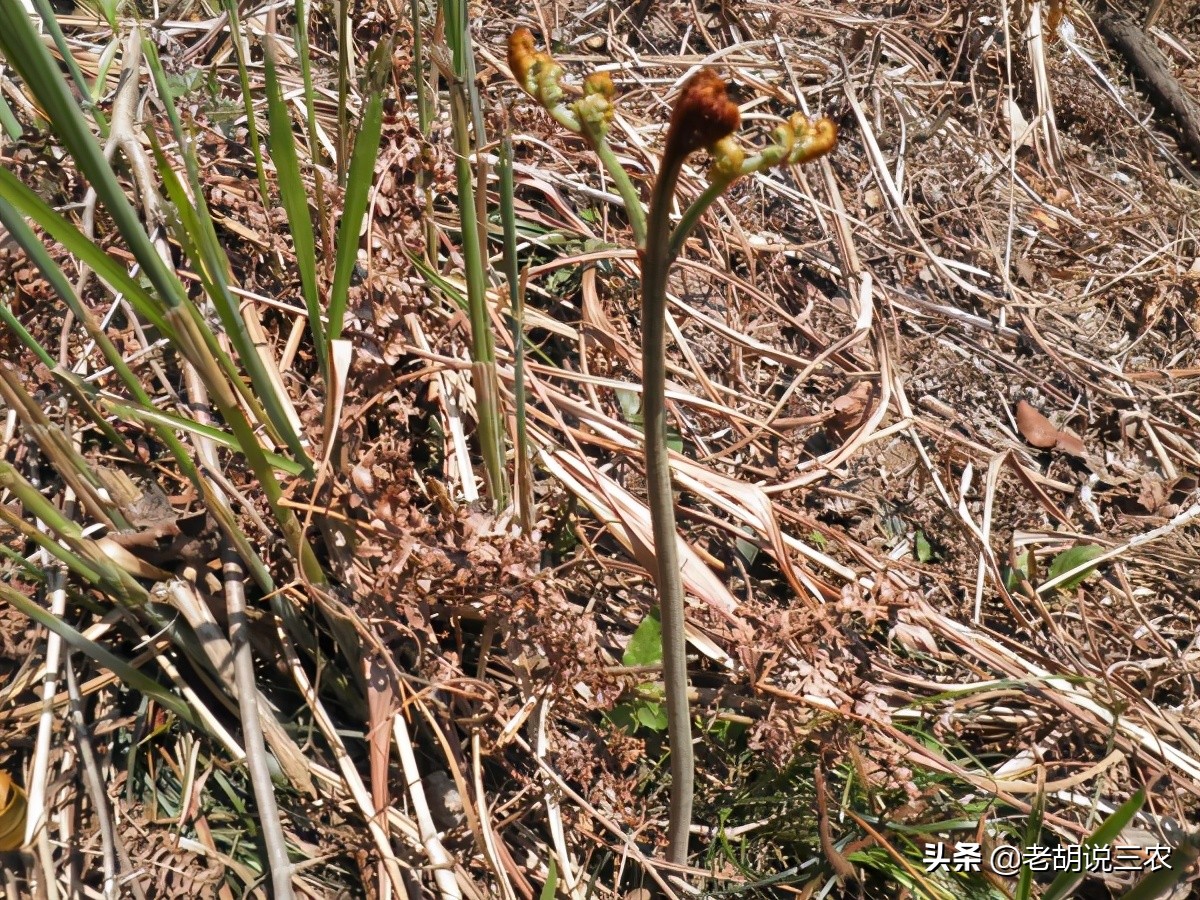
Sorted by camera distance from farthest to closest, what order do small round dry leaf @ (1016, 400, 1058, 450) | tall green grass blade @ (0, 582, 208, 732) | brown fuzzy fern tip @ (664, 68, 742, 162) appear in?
1. small round dry leaf @ (1016, 400, 1058, 450)
2. tall green grass blade @ (0, 582, 208, 732)
3. brown fuzzy fern tip @ (664, 68, 742, 162)

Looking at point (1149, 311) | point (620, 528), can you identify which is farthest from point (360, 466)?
point (1149, 311)

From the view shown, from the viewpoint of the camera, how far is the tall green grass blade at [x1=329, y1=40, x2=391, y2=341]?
892mm

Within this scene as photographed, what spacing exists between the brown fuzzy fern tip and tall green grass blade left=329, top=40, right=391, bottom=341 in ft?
1.46

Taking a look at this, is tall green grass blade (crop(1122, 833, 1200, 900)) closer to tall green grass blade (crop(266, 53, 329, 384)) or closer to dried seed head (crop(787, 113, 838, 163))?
dried seed head (crop(787, 113, 838, 163))

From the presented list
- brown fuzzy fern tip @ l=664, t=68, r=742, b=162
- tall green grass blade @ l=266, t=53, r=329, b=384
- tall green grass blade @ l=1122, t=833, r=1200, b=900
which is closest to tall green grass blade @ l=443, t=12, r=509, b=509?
tall green grass blade @ l=266, t=53, r=329, b=384

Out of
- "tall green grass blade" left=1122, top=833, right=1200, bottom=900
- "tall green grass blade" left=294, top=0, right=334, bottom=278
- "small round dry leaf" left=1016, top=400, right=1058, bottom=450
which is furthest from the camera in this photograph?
"small round dry leaf" left=1016, top=400, right=1058, bottom=450

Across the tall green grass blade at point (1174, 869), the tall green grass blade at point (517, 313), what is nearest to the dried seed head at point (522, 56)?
the tall green grass blade at point (517, 313)

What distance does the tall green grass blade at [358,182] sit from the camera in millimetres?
892

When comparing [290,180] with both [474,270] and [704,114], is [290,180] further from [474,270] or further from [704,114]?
[704,114]

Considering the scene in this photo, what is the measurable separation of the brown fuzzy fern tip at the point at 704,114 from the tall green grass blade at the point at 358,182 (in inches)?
17.6

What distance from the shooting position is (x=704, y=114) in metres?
0.52

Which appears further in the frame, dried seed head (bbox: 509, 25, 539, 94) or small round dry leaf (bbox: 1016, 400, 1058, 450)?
small round dry leaf (bbox: 1016, 400, 1058, 450)

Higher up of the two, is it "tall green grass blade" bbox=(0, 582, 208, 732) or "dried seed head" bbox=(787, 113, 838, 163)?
"dried seed head" bbox=(787, 113, 838, 163)

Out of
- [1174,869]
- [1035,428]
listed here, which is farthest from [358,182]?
[1035,428]
